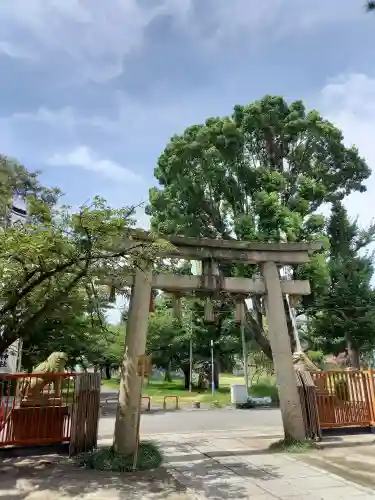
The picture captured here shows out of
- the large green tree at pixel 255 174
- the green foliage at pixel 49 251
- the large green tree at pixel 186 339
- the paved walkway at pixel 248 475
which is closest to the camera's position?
the paved walkway at pixel 248 475

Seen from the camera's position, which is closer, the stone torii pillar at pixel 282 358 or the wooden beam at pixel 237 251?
the stone torii pillar at pixel 282 358

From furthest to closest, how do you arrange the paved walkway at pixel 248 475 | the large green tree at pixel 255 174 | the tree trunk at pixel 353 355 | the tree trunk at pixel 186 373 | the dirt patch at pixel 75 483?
the tree trunk at pixel 186 373
the tree trunk at pixel 353 355
the large green tree at pixel 255 174
the paved walkway at pixel 248 475
the dirt patch at pixel 75 483

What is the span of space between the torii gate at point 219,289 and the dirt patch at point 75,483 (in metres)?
1.10

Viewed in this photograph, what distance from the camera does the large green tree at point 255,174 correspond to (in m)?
20.2

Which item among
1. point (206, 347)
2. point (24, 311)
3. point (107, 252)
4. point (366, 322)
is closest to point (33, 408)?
point (24, 311)

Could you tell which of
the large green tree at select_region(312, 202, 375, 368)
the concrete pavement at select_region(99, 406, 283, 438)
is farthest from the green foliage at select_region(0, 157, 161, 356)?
the large green tree at select_region(312, 202, 375, 368)

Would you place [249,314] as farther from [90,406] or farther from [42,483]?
[42,483]

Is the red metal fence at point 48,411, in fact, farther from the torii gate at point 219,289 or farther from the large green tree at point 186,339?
the large green tree at point 186,339

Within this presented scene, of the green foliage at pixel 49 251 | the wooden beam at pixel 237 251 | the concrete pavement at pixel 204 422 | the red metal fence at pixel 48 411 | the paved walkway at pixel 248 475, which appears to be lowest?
the paved walkway at pixel 248 475

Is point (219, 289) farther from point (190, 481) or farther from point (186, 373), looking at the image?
point (186, 373)

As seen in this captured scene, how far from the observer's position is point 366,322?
72.5 feet

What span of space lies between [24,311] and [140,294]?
2.60 meters

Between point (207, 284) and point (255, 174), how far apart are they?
12499mm

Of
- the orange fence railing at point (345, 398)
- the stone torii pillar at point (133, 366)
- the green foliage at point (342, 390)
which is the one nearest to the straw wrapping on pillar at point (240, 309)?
the orange fence railing at point (345, 398)
